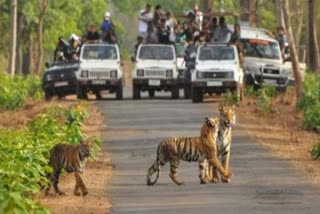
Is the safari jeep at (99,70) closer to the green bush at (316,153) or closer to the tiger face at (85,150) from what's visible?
the green bush at (316,153)

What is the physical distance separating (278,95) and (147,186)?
26.5 metres

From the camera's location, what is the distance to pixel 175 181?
2105 cm

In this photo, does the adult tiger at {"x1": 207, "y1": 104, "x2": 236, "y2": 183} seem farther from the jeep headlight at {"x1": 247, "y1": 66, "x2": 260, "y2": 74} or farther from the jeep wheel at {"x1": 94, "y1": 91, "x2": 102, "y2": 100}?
the jeep headlight at {"x1": 247, "y1": 66, "x2": 260, "y2": 74}

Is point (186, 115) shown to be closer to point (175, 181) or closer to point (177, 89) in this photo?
point (177, 89)

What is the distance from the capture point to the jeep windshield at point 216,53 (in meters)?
43.7

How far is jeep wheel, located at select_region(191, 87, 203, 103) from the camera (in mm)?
43406

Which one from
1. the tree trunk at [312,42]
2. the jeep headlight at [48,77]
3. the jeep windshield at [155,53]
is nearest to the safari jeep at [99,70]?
the jeep windshield at [155,53]

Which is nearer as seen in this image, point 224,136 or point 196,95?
point 224,136

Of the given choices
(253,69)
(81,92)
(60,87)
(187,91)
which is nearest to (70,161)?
(81,92)

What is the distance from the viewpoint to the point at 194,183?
69.6 ft

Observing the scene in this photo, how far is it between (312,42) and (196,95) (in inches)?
388

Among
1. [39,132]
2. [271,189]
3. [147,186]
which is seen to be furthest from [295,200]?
[39,132]

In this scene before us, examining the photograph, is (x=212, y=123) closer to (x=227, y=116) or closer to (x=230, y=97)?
(x=227, y=116)

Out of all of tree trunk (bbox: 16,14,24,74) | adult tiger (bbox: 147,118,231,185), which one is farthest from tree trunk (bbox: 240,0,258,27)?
adult tiger (bbox: 147,118,231,185)
